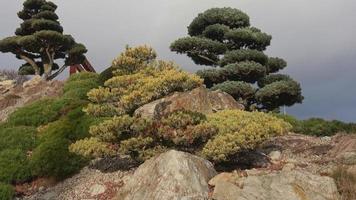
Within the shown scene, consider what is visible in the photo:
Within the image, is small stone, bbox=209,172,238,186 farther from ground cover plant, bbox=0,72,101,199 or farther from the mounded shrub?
the mounded shrub

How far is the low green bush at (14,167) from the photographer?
15.3 metres

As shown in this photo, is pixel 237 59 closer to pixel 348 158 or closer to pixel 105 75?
pixel 105 75

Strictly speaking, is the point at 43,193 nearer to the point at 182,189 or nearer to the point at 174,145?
the point at 174,145

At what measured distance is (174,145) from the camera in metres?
14.1

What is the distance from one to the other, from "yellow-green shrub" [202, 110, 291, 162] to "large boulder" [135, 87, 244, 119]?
221 centimetres

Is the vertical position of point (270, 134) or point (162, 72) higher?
point (162, 72)

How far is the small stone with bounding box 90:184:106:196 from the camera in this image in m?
13.6

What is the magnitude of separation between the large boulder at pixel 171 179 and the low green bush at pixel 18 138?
19.5 ft

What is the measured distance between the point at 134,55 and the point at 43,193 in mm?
5975

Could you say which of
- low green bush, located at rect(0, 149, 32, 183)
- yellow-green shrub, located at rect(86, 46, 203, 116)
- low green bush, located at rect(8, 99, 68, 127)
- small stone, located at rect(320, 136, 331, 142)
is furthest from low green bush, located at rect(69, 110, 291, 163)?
low green bush, located at rect(8, 99, 68, 127)

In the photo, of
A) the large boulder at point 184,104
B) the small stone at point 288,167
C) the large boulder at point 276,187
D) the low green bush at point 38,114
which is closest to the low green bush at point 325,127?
the large boulder at point 184,104

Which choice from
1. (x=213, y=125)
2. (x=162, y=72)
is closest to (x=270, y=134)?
(x=213, y=125)

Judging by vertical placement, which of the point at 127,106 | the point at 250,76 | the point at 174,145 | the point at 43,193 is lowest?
the point at 43,193

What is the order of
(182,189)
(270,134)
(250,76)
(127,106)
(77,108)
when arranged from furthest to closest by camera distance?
1. (250,76)
2. (77,108)
3. (127,106)
4. (270,134)
5. (182,189)
